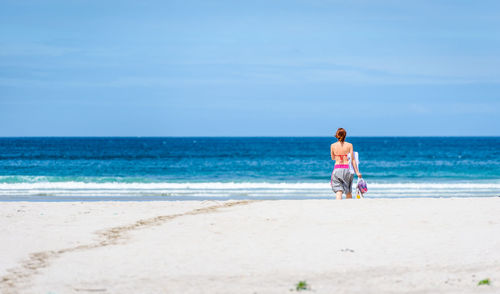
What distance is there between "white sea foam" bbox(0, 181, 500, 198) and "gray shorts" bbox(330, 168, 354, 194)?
9742mm

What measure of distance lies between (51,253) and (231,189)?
17537 millimetres

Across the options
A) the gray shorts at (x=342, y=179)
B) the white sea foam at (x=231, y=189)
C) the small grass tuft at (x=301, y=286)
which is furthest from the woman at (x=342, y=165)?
the white sea foam at (x=231, y=189)

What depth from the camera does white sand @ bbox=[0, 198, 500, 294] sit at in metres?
6.63

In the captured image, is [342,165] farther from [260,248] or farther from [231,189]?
[231,189]

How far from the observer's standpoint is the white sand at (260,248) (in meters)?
6.63

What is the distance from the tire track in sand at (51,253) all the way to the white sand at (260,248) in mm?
18

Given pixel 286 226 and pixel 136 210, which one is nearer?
pixel 286 226

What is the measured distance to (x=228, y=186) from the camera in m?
27.2

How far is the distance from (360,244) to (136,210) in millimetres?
6099

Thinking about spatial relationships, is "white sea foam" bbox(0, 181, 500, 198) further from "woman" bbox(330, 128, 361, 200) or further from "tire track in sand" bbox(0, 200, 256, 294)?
"tire track in sand" bbox(0, 200, 256, 294)

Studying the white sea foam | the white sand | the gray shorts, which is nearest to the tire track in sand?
the white sand

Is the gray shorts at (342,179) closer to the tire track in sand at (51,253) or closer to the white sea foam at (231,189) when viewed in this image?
the tire track in sand at (51,253)

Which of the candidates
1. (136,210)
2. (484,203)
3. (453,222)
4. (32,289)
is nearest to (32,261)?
(32,289)

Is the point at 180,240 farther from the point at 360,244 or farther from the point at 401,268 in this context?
the point at 401,268
